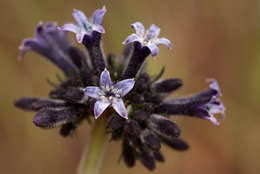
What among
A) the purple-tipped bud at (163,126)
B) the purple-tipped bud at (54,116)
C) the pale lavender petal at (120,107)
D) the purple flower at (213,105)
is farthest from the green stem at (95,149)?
the purple flower at (213,105)

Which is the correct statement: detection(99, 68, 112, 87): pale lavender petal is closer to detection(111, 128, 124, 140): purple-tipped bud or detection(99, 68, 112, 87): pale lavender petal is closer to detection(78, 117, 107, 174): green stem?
detection(111, 128, 124, 140): purple-tipped bud

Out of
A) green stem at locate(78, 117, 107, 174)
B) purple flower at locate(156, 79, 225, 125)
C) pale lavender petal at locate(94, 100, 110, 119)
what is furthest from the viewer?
green stem at locate(78, 117, 107, 174)

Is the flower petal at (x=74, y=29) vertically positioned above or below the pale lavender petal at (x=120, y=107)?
above

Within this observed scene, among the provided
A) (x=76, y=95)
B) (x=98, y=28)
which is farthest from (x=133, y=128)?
(x=98, y=28)

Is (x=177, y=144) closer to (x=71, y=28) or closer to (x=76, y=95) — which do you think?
(x=76, y=95)

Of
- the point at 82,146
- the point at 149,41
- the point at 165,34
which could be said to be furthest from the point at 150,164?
the point at 165,34

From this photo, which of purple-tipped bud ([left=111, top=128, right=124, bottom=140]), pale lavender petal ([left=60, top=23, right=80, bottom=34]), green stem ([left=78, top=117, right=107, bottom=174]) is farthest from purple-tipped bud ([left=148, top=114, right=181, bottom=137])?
pale lavender petal ([left=60, top=23, right=80, bottom=34])

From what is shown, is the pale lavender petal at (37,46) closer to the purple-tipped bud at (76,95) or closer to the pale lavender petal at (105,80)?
the purple-tipped bud at (76,95)
